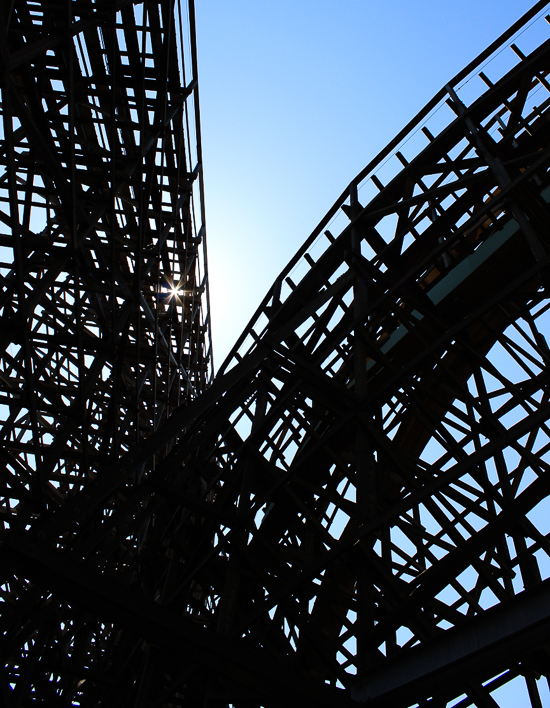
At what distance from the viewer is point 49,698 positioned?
8445mm

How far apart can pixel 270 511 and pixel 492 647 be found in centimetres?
516

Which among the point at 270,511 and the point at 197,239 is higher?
the point at 197,239

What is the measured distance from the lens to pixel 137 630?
14.7 feet

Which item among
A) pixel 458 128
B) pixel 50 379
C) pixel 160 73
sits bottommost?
pixel 458 128

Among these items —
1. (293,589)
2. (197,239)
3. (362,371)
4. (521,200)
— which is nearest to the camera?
(293,589)

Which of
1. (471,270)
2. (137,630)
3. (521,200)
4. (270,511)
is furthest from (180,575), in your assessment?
(521,200)

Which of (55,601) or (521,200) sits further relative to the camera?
(55,601)

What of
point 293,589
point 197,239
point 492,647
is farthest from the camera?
point 197,239

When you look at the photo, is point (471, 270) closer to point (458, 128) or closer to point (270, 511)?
point (458, 128)

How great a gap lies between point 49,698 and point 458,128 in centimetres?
980

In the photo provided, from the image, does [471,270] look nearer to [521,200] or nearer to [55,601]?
[521,200]

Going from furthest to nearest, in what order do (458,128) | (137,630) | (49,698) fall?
(49,698), (458,128), (137,630)

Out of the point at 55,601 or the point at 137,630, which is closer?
the point at 137,630

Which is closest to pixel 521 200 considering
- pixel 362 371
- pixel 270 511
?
pixel 362 371
